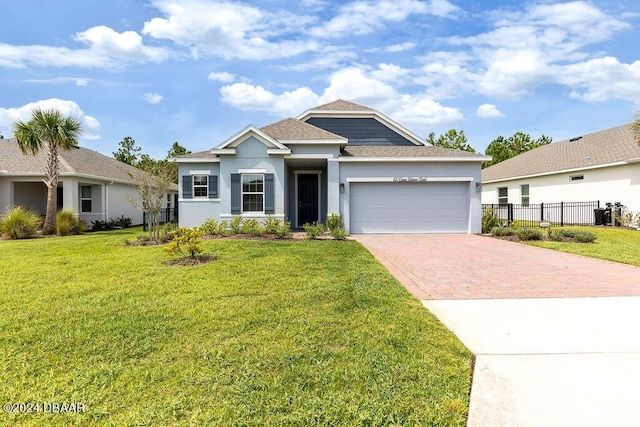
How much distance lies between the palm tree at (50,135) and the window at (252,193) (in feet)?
28.8

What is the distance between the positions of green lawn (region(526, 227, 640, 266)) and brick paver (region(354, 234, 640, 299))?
0.62 m

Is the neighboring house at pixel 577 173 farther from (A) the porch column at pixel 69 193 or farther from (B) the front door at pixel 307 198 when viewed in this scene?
(A) the porch column at pixel 69 193

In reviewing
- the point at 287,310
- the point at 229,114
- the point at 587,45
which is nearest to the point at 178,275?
the point at 287,310

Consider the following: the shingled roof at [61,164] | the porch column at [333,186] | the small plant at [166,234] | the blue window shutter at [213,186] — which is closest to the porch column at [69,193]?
the shingled roof at [61,164]

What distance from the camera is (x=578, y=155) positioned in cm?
2188

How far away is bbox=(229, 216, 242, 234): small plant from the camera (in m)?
14.4

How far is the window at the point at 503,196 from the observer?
26.9 metres

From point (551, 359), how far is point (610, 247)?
10706mm

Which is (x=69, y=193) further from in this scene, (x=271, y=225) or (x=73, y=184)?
(x=271, y=225)

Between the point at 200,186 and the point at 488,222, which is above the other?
the point at 200,186

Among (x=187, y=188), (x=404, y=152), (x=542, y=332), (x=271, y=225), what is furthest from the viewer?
(x=404, y=152)

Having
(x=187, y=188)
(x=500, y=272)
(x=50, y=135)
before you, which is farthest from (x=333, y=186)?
(x=50, y=135)

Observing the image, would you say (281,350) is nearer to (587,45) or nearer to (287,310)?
(287,310)

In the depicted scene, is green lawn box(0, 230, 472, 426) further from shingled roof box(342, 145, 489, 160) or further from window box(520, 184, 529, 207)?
window box(520, 184, 529, 207)
